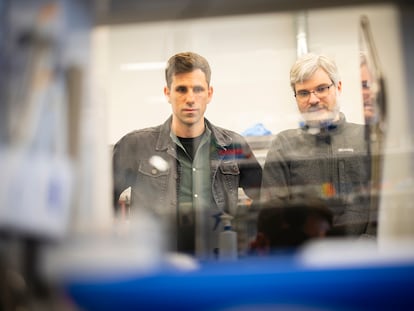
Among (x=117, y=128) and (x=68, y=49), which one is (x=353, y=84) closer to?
(x=117, y=128)

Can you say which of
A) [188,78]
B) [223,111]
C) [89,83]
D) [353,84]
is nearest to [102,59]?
[89,83]

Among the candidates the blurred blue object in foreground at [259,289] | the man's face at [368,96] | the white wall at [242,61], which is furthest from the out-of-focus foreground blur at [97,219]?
the man's face at [368,96]

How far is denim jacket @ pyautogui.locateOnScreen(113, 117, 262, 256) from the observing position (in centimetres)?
174

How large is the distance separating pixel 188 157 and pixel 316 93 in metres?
0.59

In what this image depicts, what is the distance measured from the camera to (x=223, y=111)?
208 centimetres

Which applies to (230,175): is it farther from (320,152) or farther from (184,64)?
(184,64)

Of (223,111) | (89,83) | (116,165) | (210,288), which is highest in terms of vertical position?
(223,111)

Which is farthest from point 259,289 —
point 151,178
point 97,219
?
point 151,178

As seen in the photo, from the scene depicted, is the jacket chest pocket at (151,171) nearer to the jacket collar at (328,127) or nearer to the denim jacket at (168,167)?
the denim jacket at (168,167)

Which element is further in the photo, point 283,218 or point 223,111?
point 223,111

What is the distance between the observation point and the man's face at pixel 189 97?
75.9 inches

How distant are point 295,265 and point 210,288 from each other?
133 mm

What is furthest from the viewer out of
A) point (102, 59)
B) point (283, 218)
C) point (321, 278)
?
point (283, 218)

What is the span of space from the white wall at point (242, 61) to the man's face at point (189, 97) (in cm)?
4
